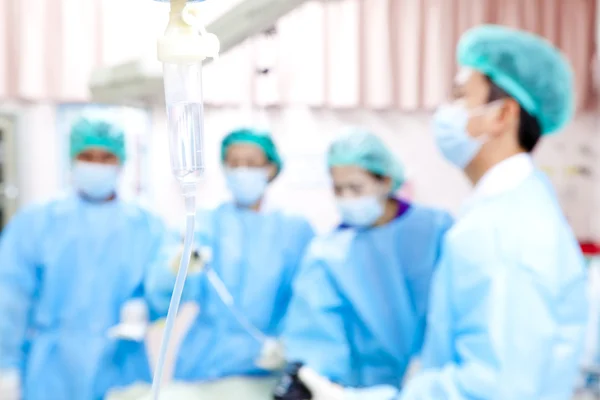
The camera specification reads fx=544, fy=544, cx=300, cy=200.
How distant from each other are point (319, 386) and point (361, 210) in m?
0.46

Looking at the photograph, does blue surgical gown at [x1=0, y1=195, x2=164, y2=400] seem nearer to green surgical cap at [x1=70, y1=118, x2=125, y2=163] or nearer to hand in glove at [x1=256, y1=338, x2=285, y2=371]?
green surgical cap at [x1=70, y1=118, x2=125, y2=163]

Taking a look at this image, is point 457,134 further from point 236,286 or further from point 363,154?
point 236,286

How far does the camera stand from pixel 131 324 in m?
1.56

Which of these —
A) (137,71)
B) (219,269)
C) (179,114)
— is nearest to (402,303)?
(219,269)

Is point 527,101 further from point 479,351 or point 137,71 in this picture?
point 137,71

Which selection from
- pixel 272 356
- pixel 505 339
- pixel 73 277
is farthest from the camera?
pixel 73 277

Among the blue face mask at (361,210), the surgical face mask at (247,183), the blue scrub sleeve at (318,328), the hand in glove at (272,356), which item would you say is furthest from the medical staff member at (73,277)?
the blue face mask at (361,210)

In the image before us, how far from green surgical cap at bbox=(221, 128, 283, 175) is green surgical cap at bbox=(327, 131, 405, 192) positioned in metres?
0.23

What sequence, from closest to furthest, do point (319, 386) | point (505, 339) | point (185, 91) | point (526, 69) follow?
point (185, 91) → point (505, 339) → point (526, 69) → point (319, 386)

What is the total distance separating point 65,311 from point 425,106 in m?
1.49

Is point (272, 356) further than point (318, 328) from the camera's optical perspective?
Yes

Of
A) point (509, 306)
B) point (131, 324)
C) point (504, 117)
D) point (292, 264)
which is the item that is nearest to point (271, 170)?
point (292, 264)

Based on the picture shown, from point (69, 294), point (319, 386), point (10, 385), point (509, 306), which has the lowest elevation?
point (10, 385)

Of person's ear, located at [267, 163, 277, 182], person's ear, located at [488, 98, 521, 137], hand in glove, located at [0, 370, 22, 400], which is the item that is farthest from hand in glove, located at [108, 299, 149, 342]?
person's ear, located at [488, 98, 521, 137]
